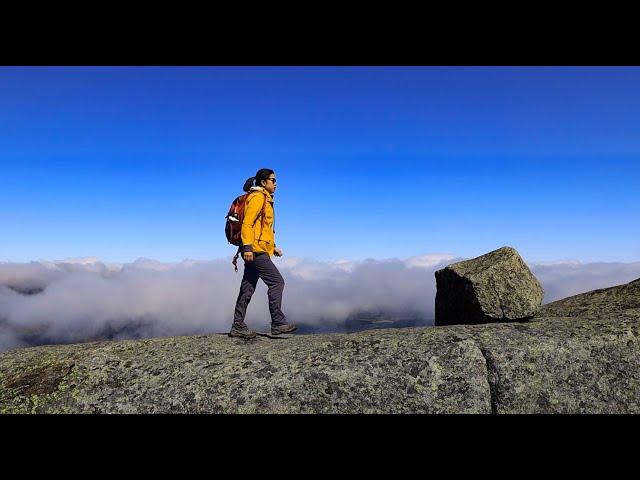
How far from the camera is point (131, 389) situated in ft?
29.9

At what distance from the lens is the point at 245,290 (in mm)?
11570

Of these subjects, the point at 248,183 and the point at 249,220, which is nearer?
the point at 249,220

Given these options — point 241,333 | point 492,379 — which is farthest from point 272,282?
point 492,379

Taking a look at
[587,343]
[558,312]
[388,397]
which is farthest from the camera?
[558,312]

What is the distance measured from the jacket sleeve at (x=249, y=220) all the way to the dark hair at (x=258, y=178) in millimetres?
524

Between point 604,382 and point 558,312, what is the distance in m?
4.42

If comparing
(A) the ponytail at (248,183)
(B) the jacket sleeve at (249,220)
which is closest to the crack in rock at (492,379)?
(B) the jacket sleeve at (249,220)

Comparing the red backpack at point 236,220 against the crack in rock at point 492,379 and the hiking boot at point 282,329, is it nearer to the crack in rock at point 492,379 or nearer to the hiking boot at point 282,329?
the hiking boot at point 282,329

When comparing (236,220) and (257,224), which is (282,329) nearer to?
(257,224)

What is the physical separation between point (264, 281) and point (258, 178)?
263 cm
